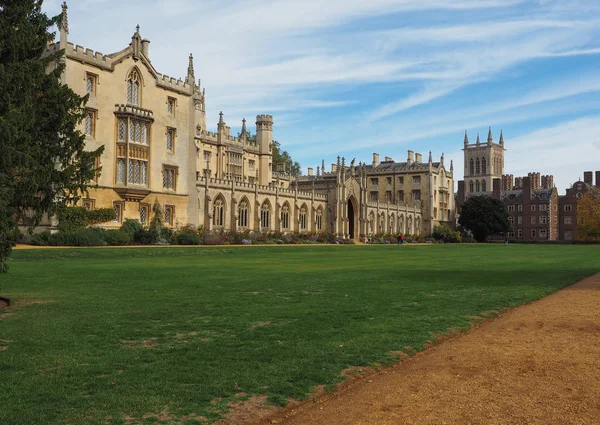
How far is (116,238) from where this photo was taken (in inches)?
1281

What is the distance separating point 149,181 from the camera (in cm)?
3922

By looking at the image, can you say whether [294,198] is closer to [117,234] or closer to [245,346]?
[117,234]

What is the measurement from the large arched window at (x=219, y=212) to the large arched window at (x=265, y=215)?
18.9ft

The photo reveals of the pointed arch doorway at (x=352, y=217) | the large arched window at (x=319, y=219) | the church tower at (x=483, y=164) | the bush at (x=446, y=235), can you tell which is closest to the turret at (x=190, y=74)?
the large arched window at (x=319, y=219)

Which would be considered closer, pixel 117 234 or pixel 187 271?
pixel 187 271

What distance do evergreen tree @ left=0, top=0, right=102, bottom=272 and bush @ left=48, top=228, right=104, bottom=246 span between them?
19586 millimetres

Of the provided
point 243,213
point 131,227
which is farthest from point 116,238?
point 243,213

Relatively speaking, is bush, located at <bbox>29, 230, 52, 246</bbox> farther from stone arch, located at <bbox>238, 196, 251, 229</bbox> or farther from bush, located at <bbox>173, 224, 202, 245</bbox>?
stone arch, located at <bbox>238, 196, 251, 229</bbox>

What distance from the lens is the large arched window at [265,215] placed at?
53312mm

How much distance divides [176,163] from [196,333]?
3479cm

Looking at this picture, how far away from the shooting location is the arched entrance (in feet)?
227

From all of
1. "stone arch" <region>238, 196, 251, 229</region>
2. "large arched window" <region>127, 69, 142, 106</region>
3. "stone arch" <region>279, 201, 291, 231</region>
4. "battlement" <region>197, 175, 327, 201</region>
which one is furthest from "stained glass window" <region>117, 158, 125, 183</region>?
"stone arch" <region>279, 201, 291, 231</region>

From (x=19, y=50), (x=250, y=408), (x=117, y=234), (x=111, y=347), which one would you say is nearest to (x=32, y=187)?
(x=19, y=50)

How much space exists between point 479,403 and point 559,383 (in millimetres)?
1310
